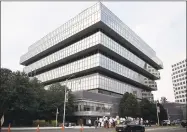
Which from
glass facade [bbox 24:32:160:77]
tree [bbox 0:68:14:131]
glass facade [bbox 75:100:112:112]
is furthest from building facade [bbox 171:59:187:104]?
tree [bbox 0:68:14:131]

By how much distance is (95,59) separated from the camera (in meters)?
70.4

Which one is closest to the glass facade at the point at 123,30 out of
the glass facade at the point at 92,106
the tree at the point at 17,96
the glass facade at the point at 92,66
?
the glass facade at the point at 92,66

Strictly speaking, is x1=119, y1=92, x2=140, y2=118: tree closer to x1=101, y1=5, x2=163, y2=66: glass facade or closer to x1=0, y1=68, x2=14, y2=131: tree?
x1=101, y1=5, x2=163, y2=66: glass facade

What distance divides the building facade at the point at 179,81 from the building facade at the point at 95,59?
66.1 metres

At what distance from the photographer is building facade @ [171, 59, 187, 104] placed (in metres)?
156

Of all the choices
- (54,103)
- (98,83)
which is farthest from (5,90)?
(98,83)

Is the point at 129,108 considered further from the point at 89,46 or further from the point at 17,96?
the point at 17,96

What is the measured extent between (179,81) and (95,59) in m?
110

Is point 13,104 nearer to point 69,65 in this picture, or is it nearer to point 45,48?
point 69,65

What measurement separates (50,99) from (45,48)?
44387mm

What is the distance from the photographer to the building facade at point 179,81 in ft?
510

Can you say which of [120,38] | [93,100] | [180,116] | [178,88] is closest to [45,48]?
[120,38]

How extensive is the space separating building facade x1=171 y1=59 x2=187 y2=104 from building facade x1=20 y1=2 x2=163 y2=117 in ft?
217

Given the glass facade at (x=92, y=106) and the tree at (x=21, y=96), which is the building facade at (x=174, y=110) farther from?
the tree at (x=21, y=96)
